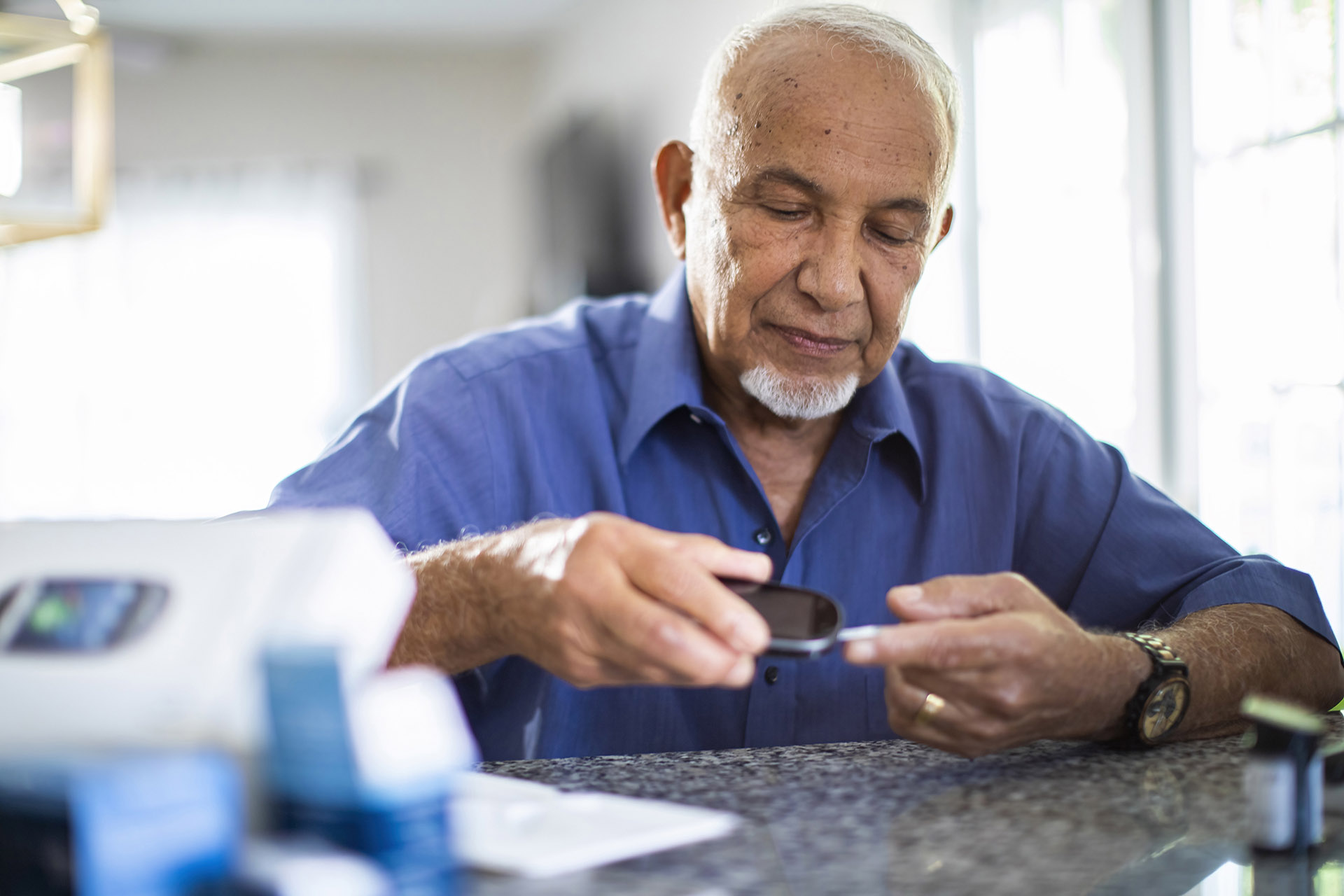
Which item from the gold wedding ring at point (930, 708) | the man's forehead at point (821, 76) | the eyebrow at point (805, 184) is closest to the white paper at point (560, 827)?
the gold wedding ring at point (930, 708)

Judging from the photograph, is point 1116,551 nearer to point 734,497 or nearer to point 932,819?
point 734,497

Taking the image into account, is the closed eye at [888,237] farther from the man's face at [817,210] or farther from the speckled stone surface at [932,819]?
the speckled stone surface at [932,819]

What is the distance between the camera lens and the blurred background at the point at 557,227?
216 centimetres

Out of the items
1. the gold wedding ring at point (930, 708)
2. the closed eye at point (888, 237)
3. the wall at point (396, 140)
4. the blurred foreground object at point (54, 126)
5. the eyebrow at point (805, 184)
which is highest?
the wall at point (396, 140)

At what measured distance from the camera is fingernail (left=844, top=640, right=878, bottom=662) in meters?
0.87

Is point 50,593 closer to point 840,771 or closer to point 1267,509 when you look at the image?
point 840,771

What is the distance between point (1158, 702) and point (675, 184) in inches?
36.9

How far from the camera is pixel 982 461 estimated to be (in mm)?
1462

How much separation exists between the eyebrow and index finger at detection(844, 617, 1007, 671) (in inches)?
22.7

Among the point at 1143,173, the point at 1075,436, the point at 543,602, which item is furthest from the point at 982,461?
the point at 1143,173

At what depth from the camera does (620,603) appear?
794 mm

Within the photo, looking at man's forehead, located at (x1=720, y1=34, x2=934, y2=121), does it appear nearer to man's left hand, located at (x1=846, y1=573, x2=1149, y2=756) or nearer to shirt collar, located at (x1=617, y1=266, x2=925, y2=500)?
shirt collar, located at (x1=617, y1=266, x2=925, y2=500)

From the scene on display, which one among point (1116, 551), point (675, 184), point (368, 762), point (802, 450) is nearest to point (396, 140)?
point (675, 184)

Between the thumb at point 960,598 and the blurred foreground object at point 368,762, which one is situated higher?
the thumb at point 960,598
